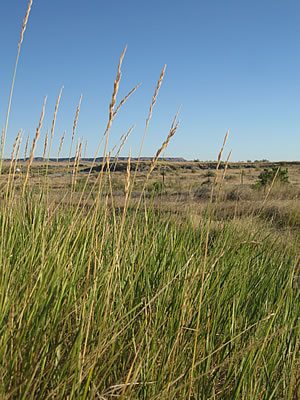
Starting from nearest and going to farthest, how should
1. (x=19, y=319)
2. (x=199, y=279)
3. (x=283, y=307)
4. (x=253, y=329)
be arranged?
(x=19, y=319), (x=253, y=329), (x=199, y=279), (x=283, y=307)

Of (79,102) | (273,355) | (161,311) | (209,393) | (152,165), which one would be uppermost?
(79,102)

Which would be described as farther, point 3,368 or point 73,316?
point 73,316

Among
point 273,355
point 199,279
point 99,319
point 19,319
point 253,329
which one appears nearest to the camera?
point 19,319

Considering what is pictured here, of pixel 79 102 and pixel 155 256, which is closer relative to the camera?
pixel 79 102

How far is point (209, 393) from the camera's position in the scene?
4.32 ft

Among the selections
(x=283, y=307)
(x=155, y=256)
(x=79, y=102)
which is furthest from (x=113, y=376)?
(x=79, y=102)

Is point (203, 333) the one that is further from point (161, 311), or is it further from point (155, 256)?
point (155, 256)

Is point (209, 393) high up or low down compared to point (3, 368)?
down

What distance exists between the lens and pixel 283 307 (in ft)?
5.78

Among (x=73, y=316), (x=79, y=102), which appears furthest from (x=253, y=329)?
(x=79, y=102)

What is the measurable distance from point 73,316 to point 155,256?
55cm

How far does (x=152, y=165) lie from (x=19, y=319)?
64cm

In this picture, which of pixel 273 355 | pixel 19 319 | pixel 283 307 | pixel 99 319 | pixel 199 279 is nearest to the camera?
pixel 19 319

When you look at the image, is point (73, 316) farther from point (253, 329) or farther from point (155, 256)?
point (253, 329)
